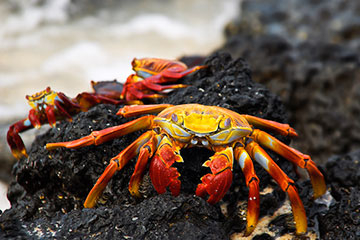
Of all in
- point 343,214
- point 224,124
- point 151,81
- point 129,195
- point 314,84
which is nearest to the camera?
point 224,124

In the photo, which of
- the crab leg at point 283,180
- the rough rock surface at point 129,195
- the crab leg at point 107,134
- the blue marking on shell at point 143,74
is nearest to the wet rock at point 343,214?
the rough rock surface at point 129,195

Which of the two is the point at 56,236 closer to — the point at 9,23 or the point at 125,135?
the point at 125,135

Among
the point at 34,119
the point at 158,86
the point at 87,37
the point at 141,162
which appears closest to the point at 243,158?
the point at 141,162

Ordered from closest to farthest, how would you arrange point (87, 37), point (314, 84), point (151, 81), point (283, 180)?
point (283, 180) → point (151, 81) → point (314, 84) → point (87, 37)

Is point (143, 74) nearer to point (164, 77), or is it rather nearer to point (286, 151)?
point (164, 77)

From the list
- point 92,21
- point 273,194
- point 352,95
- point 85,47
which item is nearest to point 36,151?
point 273,194

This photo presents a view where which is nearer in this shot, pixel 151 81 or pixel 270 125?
pixel 270 125

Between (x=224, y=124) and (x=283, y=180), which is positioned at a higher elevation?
(x=224, y=124)

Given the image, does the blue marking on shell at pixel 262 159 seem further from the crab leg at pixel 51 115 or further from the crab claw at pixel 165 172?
the crab leg at pixel 51 115

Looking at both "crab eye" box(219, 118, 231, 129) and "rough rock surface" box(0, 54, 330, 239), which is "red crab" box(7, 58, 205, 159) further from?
"crab eye" box(219, 118, 231, 129)
